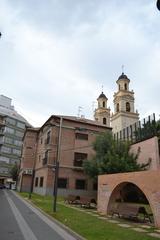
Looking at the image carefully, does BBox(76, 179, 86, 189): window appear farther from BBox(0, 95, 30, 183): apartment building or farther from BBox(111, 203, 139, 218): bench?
BBox(0, 95, 30, 183): apartment building

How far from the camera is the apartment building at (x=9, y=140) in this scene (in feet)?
276

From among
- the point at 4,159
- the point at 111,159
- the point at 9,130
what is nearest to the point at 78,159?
the point at 111,159

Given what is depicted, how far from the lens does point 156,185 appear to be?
13.5 m

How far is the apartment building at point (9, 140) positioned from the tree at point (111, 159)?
2227 inches

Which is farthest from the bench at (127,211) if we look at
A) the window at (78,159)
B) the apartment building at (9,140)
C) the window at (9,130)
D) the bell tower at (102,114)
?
the window at (9,130)

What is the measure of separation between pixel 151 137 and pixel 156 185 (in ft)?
48.1

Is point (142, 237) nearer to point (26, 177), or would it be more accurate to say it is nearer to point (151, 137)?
point (151, 137)

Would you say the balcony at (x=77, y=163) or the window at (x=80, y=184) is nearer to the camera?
the window at (x=80, y=184)

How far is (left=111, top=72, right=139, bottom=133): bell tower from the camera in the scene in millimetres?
60972

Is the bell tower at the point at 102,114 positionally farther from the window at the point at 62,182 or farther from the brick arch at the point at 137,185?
the brick arch at the point at 137,185

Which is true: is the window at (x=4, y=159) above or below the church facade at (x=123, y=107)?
below

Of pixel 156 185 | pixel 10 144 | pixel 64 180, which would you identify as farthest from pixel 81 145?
pixel 10 144

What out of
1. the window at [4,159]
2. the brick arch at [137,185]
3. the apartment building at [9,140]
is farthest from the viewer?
the apartment building at [9,140]

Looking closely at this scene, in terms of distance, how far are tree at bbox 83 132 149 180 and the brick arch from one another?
743 centimetres
